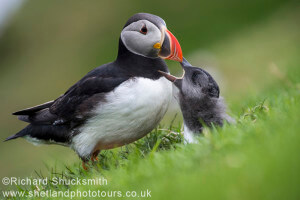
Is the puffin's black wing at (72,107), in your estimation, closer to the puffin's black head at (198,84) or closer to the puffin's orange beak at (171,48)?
the puffin's orange beak at (171,48)

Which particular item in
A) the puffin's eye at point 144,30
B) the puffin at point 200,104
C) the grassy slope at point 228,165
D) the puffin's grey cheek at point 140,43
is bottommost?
the grassy slope at point 228,165

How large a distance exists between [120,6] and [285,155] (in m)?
20.6

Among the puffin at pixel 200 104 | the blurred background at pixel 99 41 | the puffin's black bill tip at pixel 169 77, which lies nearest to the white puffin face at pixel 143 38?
the puffin's black bill tip at pixel 169 77

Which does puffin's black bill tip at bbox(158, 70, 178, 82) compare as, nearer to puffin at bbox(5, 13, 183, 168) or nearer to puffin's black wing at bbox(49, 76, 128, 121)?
puffin at bbox(5, 13, 183, 168)

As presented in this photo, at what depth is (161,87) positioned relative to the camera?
15.9 feet

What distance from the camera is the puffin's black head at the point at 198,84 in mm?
4734

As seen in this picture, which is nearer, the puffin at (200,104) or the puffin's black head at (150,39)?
the puffin at (200,104)

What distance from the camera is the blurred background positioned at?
48.9 ft

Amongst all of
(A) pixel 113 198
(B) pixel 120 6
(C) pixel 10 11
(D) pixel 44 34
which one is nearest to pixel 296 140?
(A) pixel 113 198

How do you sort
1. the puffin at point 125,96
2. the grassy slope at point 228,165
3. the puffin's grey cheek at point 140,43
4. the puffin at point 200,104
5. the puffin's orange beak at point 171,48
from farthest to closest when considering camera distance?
the puffin's grey cheek at point 140,43, the puffin's orange beak at point 171,48, the puffin at point 125,96, the puffin at point 200,104, the grassy slope at point 228,165

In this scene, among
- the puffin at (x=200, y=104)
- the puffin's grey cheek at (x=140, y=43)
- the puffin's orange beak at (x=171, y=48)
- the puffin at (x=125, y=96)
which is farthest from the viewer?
the puffin's grey cheek at (x=140, y=43)

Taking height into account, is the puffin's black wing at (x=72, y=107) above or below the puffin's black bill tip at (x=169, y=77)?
below

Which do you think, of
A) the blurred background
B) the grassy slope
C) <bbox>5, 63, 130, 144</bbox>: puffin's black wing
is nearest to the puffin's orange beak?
<bbox>5, 63, 130, 144</bbox>: puffin's black wing

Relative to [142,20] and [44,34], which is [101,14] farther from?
[142,20]
